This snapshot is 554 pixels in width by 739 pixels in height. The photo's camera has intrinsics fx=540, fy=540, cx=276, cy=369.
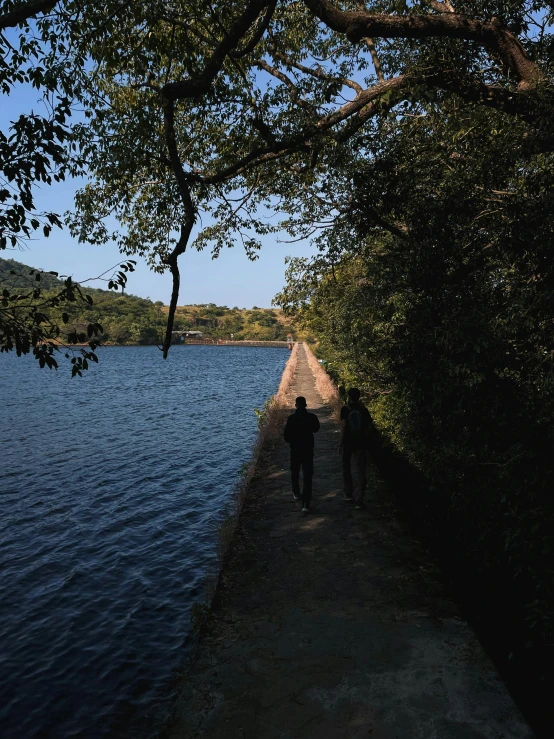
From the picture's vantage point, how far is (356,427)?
31.6 ft

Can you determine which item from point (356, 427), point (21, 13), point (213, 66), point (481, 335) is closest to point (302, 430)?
point (356, 427)

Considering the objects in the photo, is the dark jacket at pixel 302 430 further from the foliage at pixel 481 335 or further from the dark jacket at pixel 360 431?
the foliage at pixel 481 335

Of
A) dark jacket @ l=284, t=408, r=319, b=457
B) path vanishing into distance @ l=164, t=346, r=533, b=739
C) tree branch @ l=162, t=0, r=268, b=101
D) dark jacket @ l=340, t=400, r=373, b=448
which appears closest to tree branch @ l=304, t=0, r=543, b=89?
tree branch @ l=162, t=0, r=268, b=101

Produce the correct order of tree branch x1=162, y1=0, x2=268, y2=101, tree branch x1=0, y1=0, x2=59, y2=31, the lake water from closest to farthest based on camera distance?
1. tree branch x1=0, y1=0, x2=59, y2=31
2. tree branch x1=162, y1=0, x2=268, y2=101
3. the lake water

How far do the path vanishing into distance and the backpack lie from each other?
152 cm

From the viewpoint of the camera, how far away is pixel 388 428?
1440 cm

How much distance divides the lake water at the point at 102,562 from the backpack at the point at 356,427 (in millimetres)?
3831

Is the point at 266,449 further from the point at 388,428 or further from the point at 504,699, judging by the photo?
the point at 504,699

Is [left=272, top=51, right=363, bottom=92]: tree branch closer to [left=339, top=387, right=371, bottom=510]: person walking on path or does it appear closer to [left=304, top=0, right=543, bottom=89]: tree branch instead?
[left=304, top=0, right=543, bottom=89]: tree branch

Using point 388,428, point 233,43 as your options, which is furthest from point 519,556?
point 388,428

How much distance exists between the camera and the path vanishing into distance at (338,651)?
174 inches

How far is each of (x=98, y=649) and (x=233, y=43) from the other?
823 centimetres

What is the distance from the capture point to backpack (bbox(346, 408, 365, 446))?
9633mm

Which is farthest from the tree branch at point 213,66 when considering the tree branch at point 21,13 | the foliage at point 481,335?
the foliage at point 481,335
